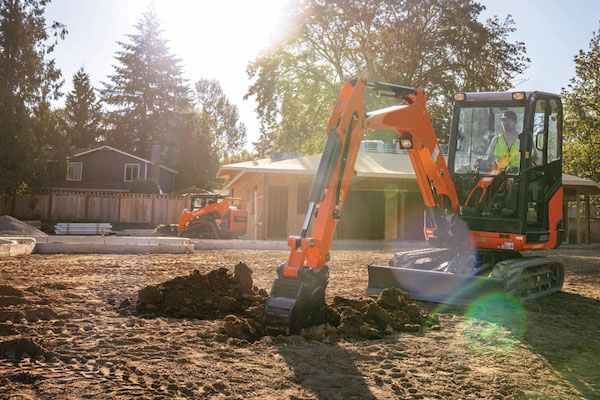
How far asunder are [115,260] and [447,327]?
8192 millimetres

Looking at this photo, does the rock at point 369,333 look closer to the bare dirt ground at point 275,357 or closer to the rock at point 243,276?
the bare dirt ground at point 275,357

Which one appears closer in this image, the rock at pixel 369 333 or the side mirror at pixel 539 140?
the rock at pixel 369 333

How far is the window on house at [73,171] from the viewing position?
43188 millimetres

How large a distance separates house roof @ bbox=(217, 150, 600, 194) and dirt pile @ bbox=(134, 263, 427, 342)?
1311cm

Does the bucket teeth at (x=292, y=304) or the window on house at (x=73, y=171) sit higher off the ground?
the window on house at (x=73, y=171)

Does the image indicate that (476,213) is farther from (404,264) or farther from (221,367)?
(221,367)

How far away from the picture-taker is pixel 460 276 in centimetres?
771

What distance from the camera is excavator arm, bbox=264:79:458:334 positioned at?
5.38 m

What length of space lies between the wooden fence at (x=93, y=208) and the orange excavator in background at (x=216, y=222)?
8124mm

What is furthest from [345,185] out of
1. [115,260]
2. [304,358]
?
[115,260]

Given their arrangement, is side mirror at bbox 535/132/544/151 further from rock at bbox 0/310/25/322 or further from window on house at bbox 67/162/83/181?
window on house at bbox 67/162/83/181

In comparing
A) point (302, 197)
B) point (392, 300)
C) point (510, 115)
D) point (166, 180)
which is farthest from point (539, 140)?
point (166, 180)

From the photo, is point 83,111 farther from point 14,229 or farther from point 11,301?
point 11,301

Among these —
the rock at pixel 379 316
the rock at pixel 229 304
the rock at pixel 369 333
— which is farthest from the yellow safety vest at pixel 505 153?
the rock at pixel 229 304
